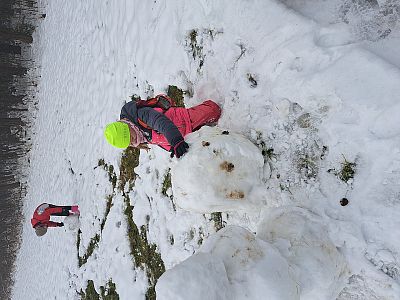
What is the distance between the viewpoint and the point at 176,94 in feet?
14.4

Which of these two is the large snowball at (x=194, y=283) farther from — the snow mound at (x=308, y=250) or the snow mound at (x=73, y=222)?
the snow mound at (x=73, y=222)

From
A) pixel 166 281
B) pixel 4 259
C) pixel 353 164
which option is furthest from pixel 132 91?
pixel 4 259

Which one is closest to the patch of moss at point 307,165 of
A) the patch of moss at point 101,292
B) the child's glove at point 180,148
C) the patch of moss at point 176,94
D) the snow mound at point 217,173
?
the snow mound at point 217,173

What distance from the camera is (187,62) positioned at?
418 centimetres

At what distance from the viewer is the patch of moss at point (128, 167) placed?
526cm

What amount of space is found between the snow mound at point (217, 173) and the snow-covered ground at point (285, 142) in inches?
1.7

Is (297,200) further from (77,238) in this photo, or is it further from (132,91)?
(77,238)

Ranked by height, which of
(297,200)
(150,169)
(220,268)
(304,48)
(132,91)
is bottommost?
(150,169)

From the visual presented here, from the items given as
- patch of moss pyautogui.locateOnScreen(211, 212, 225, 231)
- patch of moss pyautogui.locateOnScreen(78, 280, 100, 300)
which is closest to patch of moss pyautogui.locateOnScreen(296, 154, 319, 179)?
patch of moss pyautogui.locateOnScreen(211, 212, 225, 231)

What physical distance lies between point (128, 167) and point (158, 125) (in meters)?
2.48

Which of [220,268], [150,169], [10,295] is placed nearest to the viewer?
[220,268]

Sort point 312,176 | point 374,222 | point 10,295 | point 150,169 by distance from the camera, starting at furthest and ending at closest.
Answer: point 10,295
point 150,169
point 312,176
point 374,222

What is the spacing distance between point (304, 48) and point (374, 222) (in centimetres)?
124

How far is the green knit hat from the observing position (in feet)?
10.1
